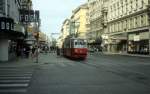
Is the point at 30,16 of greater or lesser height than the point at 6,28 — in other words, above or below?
above

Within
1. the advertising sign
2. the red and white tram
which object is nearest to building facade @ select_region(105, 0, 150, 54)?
the advertising sign

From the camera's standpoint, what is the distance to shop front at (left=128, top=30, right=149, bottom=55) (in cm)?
7588

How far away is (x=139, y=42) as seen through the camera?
264 feet

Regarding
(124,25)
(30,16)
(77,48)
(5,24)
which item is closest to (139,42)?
(124,25)

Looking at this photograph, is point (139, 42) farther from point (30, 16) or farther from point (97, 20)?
point (97, 20)

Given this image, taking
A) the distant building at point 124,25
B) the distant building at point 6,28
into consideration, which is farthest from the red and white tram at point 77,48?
the distant building at point 124,25

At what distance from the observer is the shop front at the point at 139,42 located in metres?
75.9

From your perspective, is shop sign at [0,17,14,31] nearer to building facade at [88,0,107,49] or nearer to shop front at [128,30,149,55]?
shop front at [128,30,149,55]

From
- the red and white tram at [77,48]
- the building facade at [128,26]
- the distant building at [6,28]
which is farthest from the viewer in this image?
the building facade at [128,26]

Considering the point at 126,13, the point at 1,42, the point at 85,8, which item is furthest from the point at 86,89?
the point at 85,8

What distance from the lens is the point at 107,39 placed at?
102000 millimetres

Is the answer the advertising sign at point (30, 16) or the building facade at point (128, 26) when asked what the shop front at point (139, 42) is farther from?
the advertising sign at point (30, 16)

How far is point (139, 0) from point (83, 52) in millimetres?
31326

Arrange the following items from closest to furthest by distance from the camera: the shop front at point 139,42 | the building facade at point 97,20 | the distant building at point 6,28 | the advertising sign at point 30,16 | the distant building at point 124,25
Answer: the distant building at point 6,28, the advertising sign at point 30,16, the shop front at point 139,42, the distant building at point 124,25, the building facade at point 97,20
